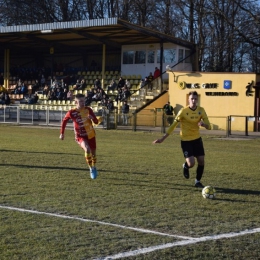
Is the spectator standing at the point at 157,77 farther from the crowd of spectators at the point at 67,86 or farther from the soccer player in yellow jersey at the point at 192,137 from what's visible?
the soccer player in yellow jersey at the point at 192,137

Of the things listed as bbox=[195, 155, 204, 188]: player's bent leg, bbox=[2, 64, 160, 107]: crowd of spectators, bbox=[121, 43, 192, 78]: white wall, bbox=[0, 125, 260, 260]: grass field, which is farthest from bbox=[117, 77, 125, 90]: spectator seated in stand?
bbox=[195, 155, 204, 188]: player's bent leg

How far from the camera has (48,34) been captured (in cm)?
4381

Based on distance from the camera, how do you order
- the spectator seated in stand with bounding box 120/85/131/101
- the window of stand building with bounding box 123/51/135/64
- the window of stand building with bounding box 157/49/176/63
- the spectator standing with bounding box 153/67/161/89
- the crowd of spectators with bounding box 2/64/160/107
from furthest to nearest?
the window of stand building with bounding box 123/51/135/64
the window of stand building with bounding box 157/49/176/63
the spectator standing with bounding box 153/67/161/89
the crowd of spectators with bounding box 2/64/160/107
the spectator seated in stand with bounding box 120/85/131/101

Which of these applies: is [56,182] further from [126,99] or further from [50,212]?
[126,99]

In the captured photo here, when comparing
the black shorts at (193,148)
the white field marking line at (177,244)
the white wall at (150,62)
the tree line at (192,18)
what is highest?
the tree line at (192,18)

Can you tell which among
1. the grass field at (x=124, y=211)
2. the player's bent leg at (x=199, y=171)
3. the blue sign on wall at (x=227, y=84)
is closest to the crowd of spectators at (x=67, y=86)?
the blue sign on wall at (x=227, y=84)

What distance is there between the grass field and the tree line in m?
28.9

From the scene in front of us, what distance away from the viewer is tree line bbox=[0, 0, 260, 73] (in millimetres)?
42312

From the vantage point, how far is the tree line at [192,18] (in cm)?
4231

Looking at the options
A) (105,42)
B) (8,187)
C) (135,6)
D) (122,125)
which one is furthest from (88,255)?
(135,6)

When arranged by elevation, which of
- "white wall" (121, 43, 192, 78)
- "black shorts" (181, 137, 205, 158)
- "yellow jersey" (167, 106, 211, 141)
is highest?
"white wall" (121, 43, 192, 78)

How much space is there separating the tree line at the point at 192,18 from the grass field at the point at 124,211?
28.9m

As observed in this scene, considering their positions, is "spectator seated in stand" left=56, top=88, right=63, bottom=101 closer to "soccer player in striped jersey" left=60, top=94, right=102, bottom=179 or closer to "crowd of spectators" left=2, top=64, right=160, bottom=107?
"crowd of spectators" left=2, top=64, right=160, bottom=107

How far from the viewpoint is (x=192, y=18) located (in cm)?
4912
